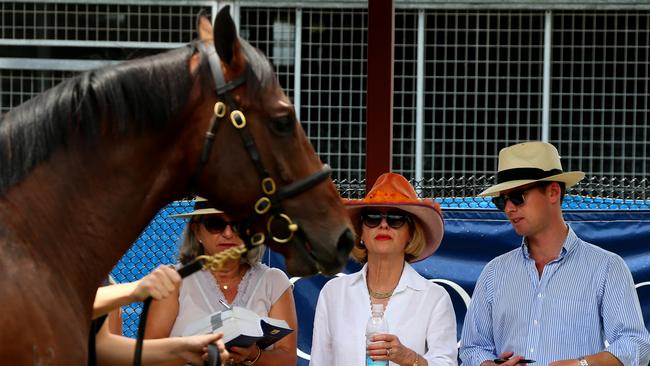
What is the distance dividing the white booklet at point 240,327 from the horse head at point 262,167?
0.92m

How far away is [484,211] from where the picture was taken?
268 inches

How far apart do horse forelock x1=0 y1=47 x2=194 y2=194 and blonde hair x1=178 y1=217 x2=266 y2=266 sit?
1929 mm

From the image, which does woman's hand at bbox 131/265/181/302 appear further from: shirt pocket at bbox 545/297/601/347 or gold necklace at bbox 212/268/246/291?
shirt pocket at bbox 545/297/601/347

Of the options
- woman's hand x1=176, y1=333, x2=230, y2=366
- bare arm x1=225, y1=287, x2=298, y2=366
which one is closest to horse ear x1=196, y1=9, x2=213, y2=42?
woman's hand x1=176, y1=333, x2=230, y2=366

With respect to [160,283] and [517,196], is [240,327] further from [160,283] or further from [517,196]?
[517,196]

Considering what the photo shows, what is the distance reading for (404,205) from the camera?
17.6ft

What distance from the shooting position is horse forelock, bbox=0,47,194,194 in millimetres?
3285

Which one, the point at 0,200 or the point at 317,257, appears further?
the point at 317,257

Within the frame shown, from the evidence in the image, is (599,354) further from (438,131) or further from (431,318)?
(438,131)

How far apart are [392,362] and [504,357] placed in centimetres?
52

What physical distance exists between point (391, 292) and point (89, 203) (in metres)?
2.27

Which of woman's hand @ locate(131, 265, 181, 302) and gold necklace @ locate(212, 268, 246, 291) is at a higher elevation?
woman's hand @ locate(131, 265, 181, 302)

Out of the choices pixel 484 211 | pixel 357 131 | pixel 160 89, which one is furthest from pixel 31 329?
pixel 357 131

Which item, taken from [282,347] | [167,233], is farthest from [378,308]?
[167,233]
